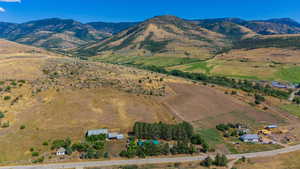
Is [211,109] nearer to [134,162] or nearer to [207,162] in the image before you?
[207,162]

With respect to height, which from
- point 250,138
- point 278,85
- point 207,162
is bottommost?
point 207,162

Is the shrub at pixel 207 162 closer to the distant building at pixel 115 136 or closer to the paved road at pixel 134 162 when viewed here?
the paved road at pixel 134 162

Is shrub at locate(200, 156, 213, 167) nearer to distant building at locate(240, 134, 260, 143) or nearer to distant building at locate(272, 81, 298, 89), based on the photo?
distant building at locate(240, 134, 260, 143)

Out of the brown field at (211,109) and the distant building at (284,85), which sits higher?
the distant building at (284,85)

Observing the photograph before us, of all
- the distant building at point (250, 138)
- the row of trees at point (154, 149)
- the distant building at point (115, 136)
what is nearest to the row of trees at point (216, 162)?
the row of trees at point (154, 149)

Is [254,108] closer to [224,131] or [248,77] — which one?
[224,131]

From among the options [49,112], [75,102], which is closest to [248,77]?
[75,102]

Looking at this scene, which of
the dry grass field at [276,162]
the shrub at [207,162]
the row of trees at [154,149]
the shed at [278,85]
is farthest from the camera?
the shed at [278,85]

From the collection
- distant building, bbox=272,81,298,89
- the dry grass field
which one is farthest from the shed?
the dry grass field

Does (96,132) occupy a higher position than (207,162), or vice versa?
(96,132)

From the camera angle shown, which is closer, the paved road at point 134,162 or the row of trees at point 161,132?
A: the paved road at point 134,162

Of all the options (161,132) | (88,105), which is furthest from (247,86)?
(88,105)
